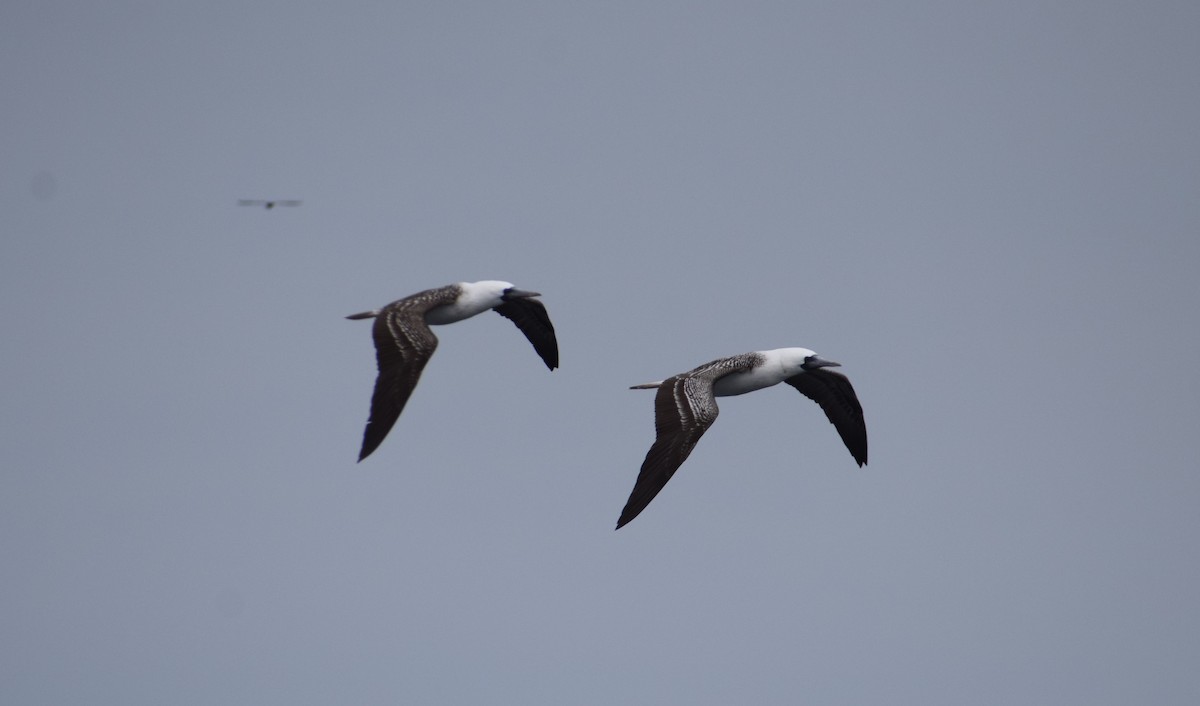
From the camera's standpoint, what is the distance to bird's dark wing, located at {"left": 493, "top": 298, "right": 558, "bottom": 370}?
41.3 metres

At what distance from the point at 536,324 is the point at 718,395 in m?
5.10

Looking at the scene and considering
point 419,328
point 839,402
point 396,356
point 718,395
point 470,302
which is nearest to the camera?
point 396,356

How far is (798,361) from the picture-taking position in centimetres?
3966

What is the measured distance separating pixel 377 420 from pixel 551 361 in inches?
424

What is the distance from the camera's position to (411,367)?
3388 centimetres

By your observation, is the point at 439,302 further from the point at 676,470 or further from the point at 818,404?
the point at 818,404

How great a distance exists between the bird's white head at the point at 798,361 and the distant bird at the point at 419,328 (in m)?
5.80

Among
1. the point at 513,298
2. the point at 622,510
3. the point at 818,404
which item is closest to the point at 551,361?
the point at 513,298

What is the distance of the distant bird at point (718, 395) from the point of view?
3481cm

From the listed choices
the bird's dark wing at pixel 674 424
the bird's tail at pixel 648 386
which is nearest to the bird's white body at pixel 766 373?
the bird's dark wing at pixel 674 424

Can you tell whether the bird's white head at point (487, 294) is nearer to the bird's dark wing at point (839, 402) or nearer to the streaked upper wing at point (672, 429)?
the streaked upper wing at point (672, 429)

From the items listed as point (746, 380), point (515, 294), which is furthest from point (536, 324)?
point (746, 380)

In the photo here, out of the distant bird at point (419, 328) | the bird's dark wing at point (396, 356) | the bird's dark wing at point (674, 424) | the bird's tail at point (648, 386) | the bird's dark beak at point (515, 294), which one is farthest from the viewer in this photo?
the bird's dark beak at point (515, 294)

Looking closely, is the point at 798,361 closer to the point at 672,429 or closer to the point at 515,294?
the point at 672,429
